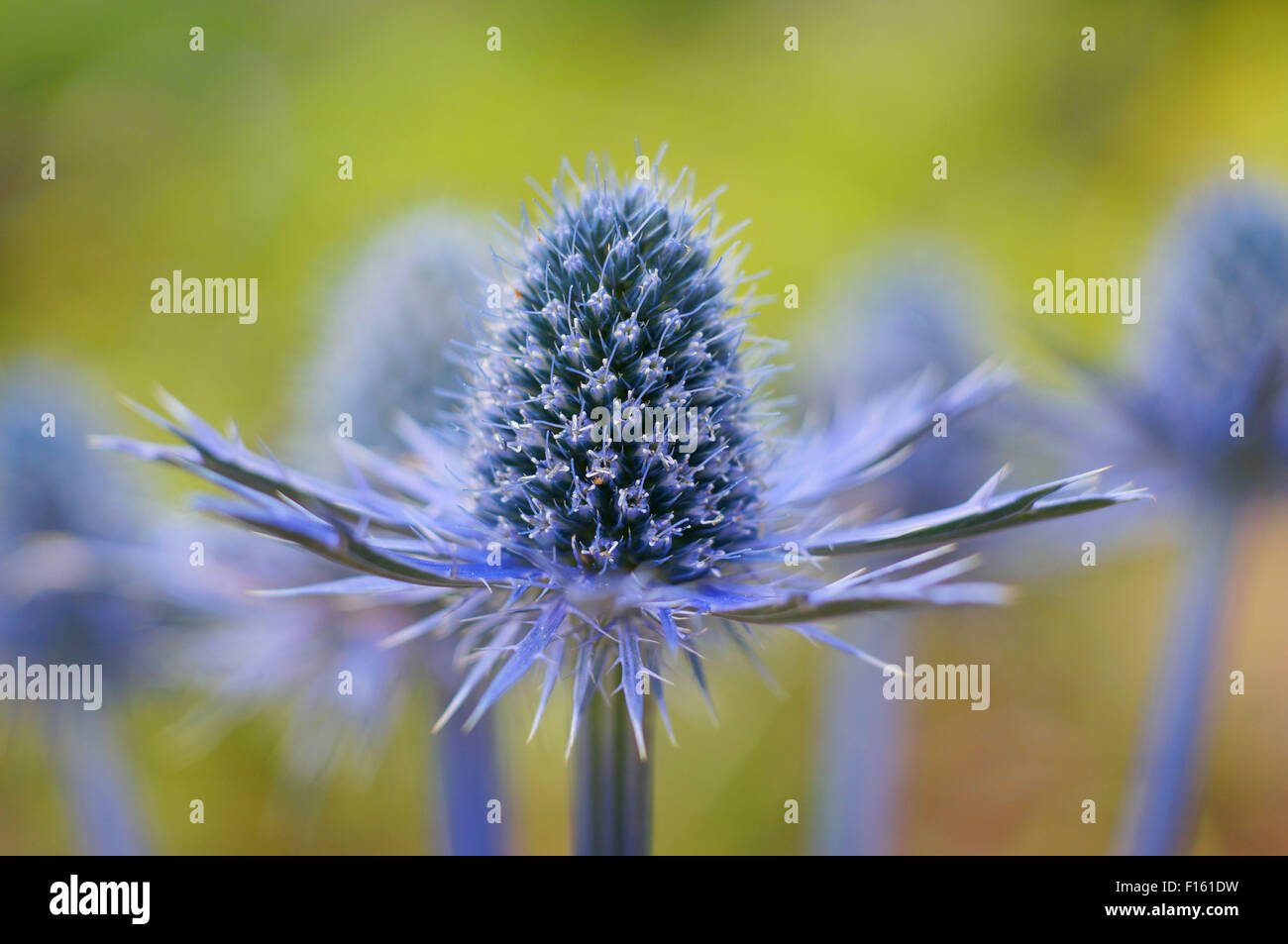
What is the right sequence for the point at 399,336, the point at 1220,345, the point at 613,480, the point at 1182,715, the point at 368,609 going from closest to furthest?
the point at 613,480 < the point at 1182,715 < the point at 368,609 < the point at 399,336 < the point at 1220,345

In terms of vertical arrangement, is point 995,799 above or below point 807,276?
below

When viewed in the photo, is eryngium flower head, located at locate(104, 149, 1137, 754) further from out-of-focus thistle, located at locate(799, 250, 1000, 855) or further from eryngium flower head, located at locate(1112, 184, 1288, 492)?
out-of-focus thistle, located at locate(799, 250, 1000, 855)

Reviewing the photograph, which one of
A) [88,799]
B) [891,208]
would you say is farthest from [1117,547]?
[891,208]

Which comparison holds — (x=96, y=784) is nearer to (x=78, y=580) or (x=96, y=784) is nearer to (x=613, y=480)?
(x=78, y=580)

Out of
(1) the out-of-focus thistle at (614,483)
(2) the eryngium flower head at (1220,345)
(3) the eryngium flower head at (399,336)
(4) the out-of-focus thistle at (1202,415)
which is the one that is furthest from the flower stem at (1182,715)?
(3) the eryngium flower head at (399,336)

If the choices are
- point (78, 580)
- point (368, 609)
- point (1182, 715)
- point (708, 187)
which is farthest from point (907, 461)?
point (708, 187)

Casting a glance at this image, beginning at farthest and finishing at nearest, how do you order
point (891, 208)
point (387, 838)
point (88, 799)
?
point (891, 208)
point (387, 838)
point (88, 799)
